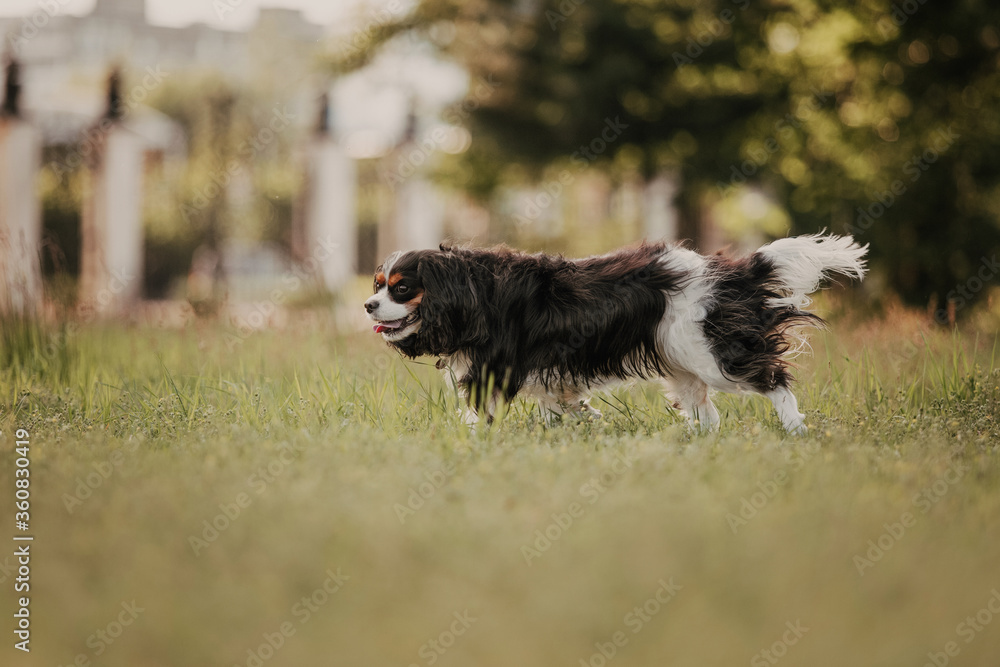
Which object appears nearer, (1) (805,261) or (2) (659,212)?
(1) (805,261)

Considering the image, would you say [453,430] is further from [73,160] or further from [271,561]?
[73,160]

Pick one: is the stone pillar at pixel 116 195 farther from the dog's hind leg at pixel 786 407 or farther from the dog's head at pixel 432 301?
the dog's hind leg at pixel 786 407

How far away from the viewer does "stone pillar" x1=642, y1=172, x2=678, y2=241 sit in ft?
52.0

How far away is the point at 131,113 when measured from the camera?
1564 cm

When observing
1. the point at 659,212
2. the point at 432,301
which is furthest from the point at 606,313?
the point at 659,212

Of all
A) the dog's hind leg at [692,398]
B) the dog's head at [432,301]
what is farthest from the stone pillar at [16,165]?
the dog's hind leg at [692,398]

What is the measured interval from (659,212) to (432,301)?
12.5 meters

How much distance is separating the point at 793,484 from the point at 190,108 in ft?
86.9

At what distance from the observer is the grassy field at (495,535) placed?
2525 mm

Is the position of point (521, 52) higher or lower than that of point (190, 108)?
higher

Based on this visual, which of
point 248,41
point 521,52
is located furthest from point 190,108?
point 521,52

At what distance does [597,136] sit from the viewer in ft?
43.7

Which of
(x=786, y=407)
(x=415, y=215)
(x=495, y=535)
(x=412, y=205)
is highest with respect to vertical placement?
(x=495, y=535)

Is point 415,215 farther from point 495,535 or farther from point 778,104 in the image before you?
point 495,535
